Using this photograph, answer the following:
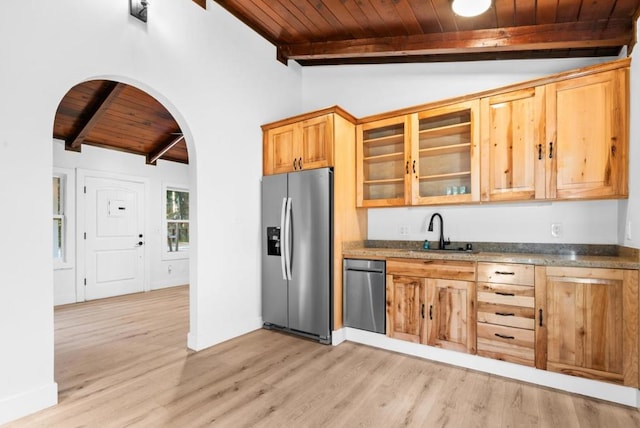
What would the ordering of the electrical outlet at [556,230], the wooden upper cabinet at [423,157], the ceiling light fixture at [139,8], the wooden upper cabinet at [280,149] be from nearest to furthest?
the ceiling light fixture at [139,8] → the electrical outlet at [556,230] → the wooden upper cabinet at [423,157] → the wooden upper cabinet at [280,149]

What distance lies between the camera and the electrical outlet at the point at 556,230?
289 cm

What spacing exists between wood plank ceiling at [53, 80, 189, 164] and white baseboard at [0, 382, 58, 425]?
3.14m

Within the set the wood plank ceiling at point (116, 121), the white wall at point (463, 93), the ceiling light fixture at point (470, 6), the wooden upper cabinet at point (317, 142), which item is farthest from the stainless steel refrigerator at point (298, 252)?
the wood plank ceiling at point (116, 121)

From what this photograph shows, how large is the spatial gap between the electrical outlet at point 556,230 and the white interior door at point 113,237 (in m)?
6.24

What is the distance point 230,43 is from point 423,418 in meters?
3.76

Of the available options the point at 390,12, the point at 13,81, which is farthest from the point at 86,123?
the point at 390,12

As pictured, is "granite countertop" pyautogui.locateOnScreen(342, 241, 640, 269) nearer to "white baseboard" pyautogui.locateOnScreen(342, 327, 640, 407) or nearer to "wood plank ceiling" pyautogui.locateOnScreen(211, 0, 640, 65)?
"white baseboard" pyautogui.locateOnScreen(342, 327, 640, 407)

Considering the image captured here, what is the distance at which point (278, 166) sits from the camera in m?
3.75

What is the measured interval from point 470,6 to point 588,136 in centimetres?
135

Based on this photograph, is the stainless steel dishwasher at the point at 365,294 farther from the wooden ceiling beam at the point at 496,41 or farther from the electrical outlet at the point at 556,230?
the wooden ceiling beam at the point at 496,41

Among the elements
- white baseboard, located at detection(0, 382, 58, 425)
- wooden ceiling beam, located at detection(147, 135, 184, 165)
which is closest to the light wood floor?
white baseboard, located at detection(0, 382, 58, 425)

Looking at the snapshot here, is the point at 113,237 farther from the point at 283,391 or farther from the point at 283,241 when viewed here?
the point at 283,391

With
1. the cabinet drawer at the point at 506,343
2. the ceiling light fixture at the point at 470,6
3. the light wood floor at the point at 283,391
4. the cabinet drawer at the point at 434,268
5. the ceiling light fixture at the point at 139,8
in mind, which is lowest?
the light wood floor at the point at 283,391

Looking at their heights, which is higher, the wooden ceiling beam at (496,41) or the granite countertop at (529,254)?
the wooden ceiling beam at (496,41)
